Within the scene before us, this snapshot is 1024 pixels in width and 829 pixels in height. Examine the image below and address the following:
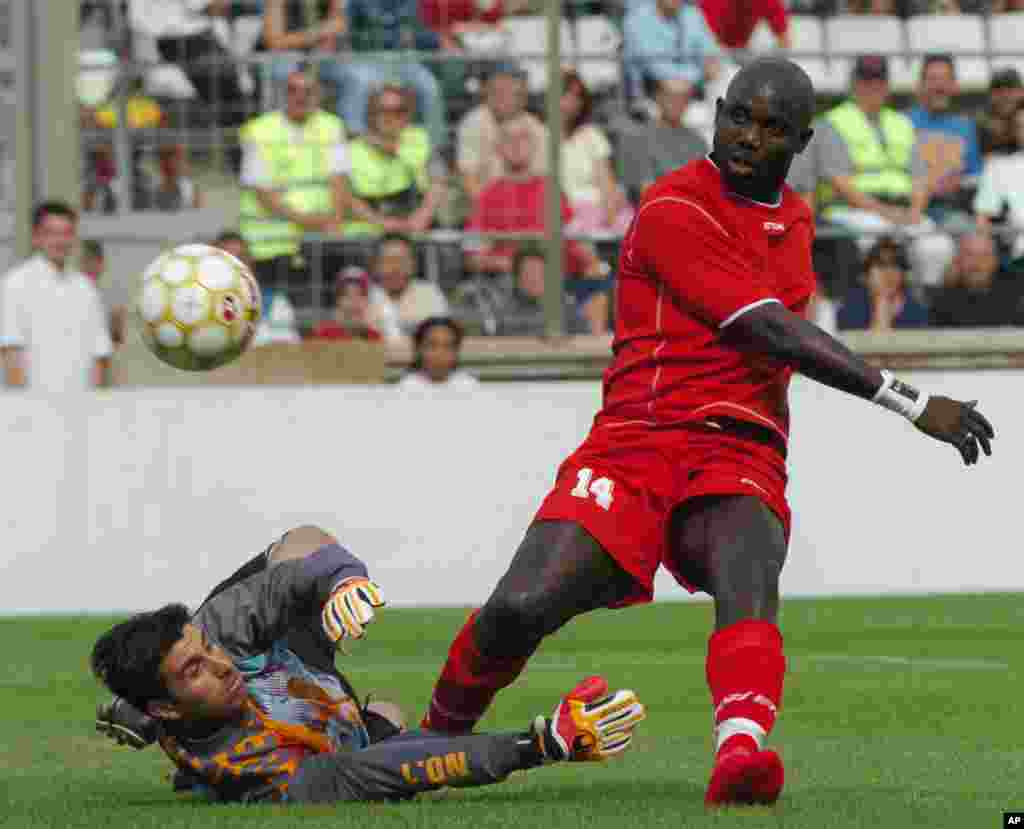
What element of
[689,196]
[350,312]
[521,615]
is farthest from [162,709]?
[350,312]

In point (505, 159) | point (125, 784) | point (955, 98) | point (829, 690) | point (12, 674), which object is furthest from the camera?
point (955, 98)

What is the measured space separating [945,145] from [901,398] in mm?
10012

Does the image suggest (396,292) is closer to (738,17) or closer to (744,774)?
(738,17)

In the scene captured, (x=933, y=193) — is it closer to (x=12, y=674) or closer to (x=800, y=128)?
(x=12, y=674)

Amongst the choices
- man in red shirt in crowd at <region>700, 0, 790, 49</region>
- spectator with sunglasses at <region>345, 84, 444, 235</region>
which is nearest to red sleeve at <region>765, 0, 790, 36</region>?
man in red shirt in crowd at <region>700, 0, 790, 49</region>

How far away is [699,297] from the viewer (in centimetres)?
593

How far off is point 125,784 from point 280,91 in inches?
341

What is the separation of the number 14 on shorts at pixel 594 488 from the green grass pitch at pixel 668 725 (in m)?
0.75

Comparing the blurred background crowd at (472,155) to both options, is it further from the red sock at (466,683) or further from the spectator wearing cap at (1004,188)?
the red sock at (466,683)

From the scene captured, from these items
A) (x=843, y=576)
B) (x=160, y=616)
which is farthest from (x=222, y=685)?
(x=843, y=576)

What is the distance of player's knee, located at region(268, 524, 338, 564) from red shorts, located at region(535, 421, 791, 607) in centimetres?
60

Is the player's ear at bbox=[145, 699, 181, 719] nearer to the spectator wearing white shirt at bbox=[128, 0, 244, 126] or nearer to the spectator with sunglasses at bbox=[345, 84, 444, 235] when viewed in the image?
the spectator with sunglasses at bbox=[345, 84, 444, 235]

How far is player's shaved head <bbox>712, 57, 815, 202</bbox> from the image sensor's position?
5.88m

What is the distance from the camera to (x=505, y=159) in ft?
48.3
